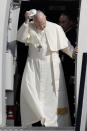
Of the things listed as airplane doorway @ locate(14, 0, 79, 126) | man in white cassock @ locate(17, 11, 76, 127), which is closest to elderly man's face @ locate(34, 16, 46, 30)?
man in white cassock @ locate(17, 11, 76, 127)

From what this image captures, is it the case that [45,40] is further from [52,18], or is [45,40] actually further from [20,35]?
[52,18]

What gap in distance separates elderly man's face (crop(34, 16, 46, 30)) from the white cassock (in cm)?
8

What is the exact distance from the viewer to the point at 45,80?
737 centimetres

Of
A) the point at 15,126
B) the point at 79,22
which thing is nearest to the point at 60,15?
the point at 79,22

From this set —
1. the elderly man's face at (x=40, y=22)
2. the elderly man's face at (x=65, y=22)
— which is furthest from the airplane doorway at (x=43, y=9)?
the elderly man's face at (x=40, y=22)

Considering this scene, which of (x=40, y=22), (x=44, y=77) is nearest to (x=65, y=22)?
(x=40, y=22)

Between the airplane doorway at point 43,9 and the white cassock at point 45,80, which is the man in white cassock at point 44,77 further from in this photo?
the airplane doorway at point 43,9

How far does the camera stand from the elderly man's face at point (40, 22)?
7.31 metres

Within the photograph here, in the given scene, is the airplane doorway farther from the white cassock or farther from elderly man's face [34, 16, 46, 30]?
elderly man's face [34, 16, 46, 30]

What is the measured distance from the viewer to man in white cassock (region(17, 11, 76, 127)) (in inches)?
287

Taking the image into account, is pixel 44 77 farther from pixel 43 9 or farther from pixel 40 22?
pixel 43 9

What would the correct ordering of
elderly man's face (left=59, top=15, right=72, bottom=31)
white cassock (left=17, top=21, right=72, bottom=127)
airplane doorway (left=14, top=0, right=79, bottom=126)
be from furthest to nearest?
elderly man's face (left=59, top=15, right=72, bottom=31) → airplane doorway (left=14, top=0, right=79, bottom=126) → white cassock (left=17, top=21, right=72, bottom=127)

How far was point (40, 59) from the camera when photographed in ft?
24.3

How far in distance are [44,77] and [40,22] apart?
2.50 ft
